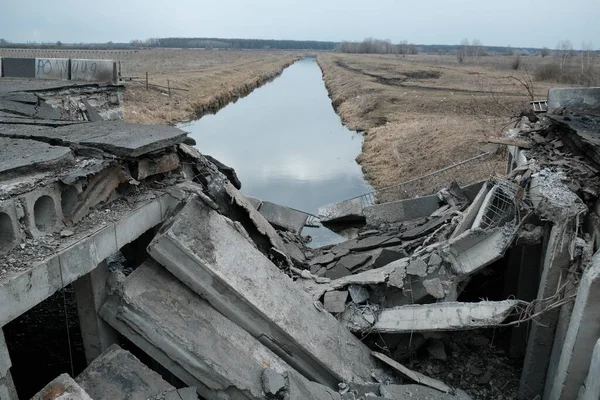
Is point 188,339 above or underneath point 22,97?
underneath

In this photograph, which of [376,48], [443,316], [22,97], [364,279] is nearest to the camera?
[443,316]

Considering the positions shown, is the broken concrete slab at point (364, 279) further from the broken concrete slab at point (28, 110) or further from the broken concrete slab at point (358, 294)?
the broken concrete slab at point (28, 110)

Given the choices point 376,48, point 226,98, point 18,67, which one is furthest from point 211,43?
point 18,67

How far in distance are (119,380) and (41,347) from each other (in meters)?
2.33

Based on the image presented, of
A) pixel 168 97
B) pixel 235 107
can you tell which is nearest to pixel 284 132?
pixel 168 97

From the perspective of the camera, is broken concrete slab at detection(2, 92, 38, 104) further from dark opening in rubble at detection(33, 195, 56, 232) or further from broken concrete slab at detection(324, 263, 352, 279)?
broken concrete slab at detection(324, 263, 352, 279)

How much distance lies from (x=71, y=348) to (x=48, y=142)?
2.39 m

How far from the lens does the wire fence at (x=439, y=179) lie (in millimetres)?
11648

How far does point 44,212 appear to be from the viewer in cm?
389

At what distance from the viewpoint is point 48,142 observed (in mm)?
4898

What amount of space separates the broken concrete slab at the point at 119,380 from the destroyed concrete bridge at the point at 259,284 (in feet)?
0.04

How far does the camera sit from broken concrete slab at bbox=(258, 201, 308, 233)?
9.62 meters

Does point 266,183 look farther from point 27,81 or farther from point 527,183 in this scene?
point 527,183

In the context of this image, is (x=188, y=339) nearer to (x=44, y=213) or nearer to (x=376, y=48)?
(x=44, y=213)
